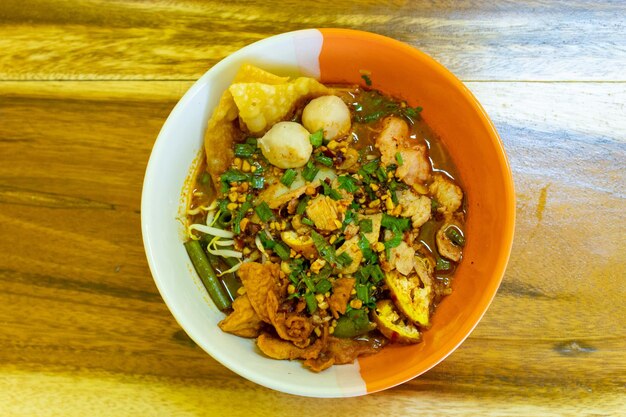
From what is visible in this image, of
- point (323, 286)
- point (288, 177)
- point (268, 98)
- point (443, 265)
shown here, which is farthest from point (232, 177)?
point (443, 265)

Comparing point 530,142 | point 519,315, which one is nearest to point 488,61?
point 530,142

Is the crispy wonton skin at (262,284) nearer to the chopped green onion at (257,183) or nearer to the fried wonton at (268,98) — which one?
the chopped green onion at (257,183)

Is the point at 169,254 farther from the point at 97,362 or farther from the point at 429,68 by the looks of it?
the point at 429,68

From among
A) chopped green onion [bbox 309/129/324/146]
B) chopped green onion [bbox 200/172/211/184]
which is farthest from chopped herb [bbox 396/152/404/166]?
chopped green onion [bbox 200/172/211/184]

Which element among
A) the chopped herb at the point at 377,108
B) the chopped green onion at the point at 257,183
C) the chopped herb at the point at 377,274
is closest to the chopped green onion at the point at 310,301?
the chopped herb at the point at 377,274

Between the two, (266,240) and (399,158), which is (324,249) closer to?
(266,240)

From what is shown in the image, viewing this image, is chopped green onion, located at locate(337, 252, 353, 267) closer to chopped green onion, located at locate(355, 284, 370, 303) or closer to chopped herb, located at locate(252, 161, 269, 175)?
chopped green onion, located at locate(355, 284, 370, 303)
